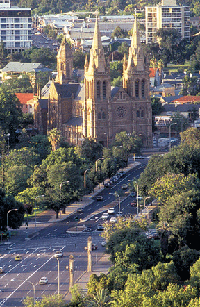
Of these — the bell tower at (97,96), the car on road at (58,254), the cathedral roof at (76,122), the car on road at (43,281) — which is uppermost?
the bell tower at (97,96)

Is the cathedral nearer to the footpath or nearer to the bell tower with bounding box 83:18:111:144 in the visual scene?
the bell tower with bounding box 83:18:111:144

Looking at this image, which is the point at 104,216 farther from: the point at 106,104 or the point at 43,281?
the point at 106,104

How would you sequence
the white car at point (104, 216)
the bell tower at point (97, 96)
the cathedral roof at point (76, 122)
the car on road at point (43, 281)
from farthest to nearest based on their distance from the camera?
the cathedral roof at point (76, 122) < the bell tower at point (97, 96) < the white car at point (104, 216) < the car on road at point (43, 281)

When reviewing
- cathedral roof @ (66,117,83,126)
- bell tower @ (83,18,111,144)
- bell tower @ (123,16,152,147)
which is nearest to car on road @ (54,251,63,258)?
bell tower @ (83,18,111,144)

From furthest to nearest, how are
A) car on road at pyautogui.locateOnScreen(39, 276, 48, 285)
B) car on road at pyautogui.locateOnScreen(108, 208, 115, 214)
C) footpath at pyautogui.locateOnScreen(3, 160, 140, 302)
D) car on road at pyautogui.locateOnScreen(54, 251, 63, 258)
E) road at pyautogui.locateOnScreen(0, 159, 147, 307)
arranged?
car on road at pyautogui.locateOnScreen(108, 208, 115, 214)
car on road at pyautogui.locateOnScreen(54, 251, 63, 258)
footpath at pyautogui.locateOnScreen(3, 160, 140, 302)
car on road at pyautogui.locateOnScreen(39, 276, 48, 285)
road at pyautogui.locateOnScreen(0, 159, 147, 307)

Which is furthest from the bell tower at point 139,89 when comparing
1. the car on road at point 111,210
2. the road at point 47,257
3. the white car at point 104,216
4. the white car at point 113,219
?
the white car at point 113,219

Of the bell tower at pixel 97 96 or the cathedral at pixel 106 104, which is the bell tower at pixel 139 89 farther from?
the bell tower at pixel 97 96

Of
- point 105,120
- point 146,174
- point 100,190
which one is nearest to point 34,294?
point 146,174
